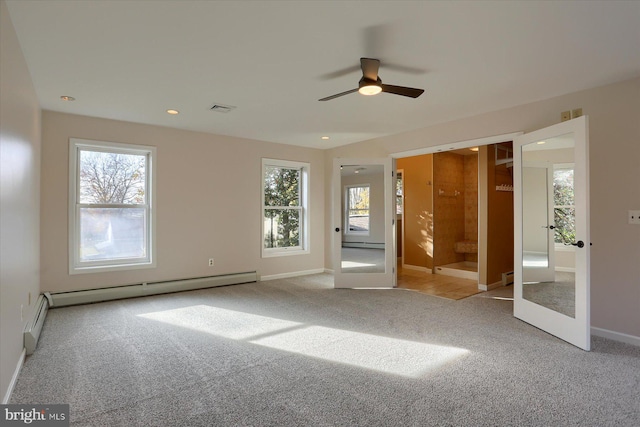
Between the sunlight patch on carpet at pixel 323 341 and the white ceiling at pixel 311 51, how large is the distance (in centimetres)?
247

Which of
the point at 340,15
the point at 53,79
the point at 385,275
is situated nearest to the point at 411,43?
the point at 340,15

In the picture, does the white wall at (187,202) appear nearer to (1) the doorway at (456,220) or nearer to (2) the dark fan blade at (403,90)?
(1) the doorway at (456,220)

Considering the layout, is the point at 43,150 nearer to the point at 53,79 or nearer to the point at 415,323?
the point at 53,79

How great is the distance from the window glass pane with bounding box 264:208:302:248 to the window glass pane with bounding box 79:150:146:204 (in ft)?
6.86

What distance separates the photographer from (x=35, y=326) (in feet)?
10.1

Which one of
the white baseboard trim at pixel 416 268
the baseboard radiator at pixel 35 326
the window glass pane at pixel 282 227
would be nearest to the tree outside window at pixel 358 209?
the window glass pane at pixel 282 227

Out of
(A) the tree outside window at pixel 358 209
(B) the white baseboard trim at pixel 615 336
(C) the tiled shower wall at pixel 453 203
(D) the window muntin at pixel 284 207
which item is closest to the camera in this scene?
(B) the white baseboard trim at pixel 615 336

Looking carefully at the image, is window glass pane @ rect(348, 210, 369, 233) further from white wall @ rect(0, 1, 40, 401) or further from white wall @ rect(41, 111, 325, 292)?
white wall @ rect(0, 1, 40, 401)

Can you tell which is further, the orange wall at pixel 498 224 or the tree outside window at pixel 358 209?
the tree outside window at pixel 358 209

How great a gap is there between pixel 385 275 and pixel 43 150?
194 inches

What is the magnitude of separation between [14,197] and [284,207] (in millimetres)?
4154

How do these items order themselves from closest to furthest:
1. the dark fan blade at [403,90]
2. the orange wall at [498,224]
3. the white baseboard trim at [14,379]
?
the white baseboard trim at [14,379] → the dark fan blade at [403,90] → the orange wall at [498,224]

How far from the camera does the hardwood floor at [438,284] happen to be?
499cm

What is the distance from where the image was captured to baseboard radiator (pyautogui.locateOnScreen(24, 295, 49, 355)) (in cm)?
276
